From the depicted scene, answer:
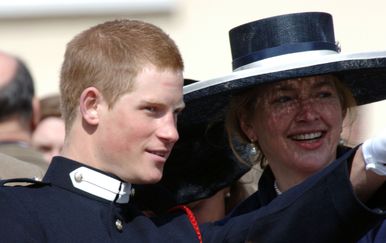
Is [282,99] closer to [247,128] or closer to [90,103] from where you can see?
[247,128]

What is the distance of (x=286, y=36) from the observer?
12.9 feet

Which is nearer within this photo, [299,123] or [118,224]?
[118,224]

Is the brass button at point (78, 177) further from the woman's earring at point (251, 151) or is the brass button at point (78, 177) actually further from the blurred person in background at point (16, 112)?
the blurred person in background at point (16, 112)

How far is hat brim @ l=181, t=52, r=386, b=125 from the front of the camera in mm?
3660

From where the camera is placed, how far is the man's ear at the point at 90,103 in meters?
3.43

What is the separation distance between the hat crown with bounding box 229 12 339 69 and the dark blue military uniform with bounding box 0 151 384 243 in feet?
1.96

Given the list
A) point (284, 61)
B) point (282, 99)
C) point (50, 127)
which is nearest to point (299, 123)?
point (282, 99)

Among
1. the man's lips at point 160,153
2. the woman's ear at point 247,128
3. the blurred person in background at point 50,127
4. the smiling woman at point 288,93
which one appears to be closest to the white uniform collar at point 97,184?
the man's lips at point 160,153

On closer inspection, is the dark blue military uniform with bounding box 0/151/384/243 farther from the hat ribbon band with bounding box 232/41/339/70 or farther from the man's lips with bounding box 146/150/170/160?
the hat ribbon band with bounding box 232/41/339/70

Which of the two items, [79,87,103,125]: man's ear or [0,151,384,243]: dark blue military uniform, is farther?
[79,87,103,125]: man's ear

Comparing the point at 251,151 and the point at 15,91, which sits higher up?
the point at 15,91

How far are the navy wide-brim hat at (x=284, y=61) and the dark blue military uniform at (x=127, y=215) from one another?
1.44 feet

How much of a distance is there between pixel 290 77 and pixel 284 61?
0.53 ft

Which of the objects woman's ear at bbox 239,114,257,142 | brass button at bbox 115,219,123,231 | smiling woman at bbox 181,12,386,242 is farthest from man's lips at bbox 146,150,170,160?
woman's ear at bbox 239,114,257,142
